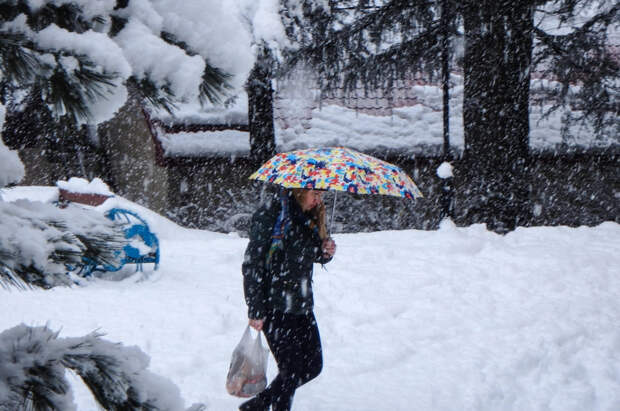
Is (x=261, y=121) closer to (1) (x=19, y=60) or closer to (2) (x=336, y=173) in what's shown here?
(2) (x=336, y=173)

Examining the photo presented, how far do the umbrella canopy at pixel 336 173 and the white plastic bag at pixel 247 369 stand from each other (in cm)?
94

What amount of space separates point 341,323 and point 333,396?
1.60 metres

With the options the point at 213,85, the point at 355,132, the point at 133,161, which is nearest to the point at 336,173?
the point at 213,85

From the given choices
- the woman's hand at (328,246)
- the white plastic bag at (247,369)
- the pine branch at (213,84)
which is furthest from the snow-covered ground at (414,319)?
the pine branch at (213,84)

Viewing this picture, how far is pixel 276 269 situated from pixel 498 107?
261 inches

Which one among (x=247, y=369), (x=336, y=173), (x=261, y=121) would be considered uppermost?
(x=261, y=121)

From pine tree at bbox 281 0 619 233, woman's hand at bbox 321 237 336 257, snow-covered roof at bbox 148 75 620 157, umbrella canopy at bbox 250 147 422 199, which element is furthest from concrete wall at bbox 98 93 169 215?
woman's hand at bbox 321 237 336 257

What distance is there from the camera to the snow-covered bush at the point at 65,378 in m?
1.26

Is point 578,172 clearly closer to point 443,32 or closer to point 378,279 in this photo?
point 443,32

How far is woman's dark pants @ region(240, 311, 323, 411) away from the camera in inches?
132

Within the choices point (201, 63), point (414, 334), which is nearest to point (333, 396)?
point (414, 334)

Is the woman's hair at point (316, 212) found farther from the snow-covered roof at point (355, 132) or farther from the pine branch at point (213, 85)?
the snow-covered roof at point (355, 132)

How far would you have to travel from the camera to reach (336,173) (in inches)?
140

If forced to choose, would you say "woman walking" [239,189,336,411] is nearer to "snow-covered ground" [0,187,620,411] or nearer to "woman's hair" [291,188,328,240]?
"woman's hair" [291,188,328,240]
